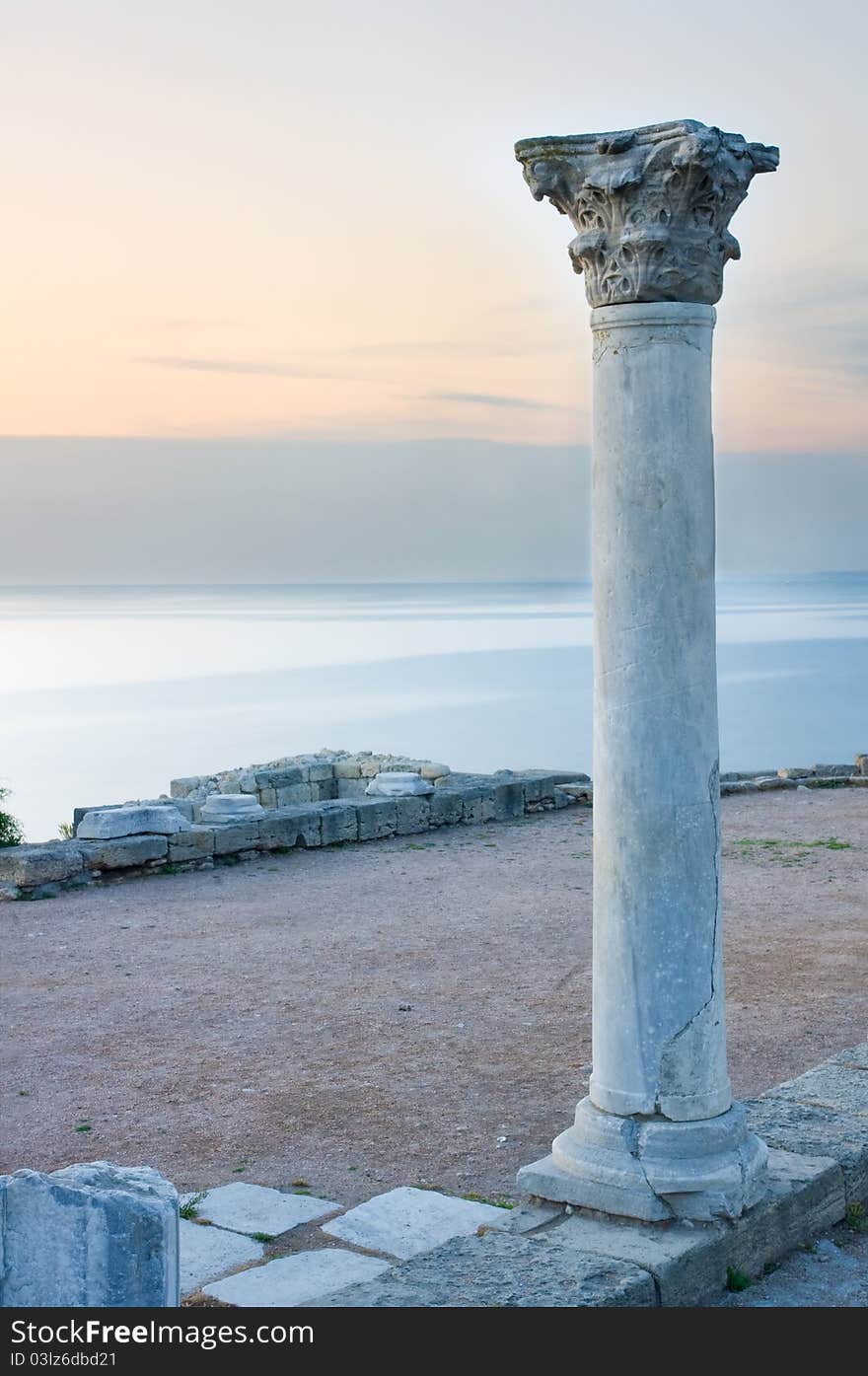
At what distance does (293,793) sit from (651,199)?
560 inches

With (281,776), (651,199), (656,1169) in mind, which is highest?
(651,199)

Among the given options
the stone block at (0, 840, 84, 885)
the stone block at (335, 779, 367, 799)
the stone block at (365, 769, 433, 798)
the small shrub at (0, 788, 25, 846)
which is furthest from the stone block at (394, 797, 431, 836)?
the small shrub at (0, 788, 25, 846)

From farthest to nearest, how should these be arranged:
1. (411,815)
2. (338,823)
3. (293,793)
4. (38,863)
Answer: (293,793) → (411,815) → (338,823) → (38,863)

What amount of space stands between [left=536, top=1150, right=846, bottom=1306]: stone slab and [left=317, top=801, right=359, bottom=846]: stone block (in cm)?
928

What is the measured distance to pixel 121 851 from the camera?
12.4 meters

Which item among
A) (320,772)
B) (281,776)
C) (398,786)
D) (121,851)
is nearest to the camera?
(121,851)

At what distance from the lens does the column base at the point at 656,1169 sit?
446cm

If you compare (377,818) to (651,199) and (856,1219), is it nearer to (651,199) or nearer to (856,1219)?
(856,1219)

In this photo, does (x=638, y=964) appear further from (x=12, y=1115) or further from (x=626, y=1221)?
(x=12, y=1115)

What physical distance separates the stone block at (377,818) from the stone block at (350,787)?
3.57m

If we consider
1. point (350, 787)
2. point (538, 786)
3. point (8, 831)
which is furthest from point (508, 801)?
point (8, 831)

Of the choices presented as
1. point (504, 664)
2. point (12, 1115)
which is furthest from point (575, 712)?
point (12, 1115)

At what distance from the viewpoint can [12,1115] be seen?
666 centimetres

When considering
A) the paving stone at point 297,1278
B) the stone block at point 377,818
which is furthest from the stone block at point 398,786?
the paving stone at point 297,1278
